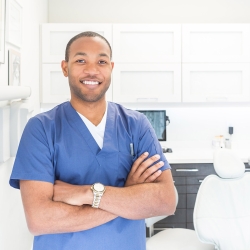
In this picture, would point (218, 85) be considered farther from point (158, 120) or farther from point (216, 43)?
point (158, 120)

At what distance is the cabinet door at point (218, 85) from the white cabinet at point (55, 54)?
0.74 m

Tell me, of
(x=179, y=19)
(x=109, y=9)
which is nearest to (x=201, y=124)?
(x=179, y=19)

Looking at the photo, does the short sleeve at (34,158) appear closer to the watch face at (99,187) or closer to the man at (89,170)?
the man at (89,170)

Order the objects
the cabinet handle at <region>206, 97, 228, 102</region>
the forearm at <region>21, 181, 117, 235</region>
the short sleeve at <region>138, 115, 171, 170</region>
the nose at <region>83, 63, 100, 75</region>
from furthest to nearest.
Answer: the cabinet handle at <region>206, 97, 228, 102</region> → the short sleeve at <region>138, 115, 171, 170</region> → the nose at <region>83, 63, 100, 75</region> → the forearm at <region>21, 181, 117, 235</region>

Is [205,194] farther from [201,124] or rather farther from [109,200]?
[201,124]

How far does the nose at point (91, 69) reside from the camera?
4.29 feet

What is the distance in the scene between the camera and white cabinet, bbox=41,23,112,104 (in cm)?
323

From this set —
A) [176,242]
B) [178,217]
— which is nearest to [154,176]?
[176,242]

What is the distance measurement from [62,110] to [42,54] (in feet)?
6.45

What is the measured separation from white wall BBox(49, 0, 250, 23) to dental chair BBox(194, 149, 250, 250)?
205 cm

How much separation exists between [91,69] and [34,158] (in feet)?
1.22

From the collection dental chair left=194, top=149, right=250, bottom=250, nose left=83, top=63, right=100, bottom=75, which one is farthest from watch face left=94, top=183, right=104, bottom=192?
dental chair left=194, top=149, right=250, bottom=250

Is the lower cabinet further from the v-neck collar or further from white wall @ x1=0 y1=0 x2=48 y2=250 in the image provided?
the v-neck collar

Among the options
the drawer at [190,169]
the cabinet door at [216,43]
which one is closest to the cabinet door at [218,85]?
the cabinet door at [216,43]
